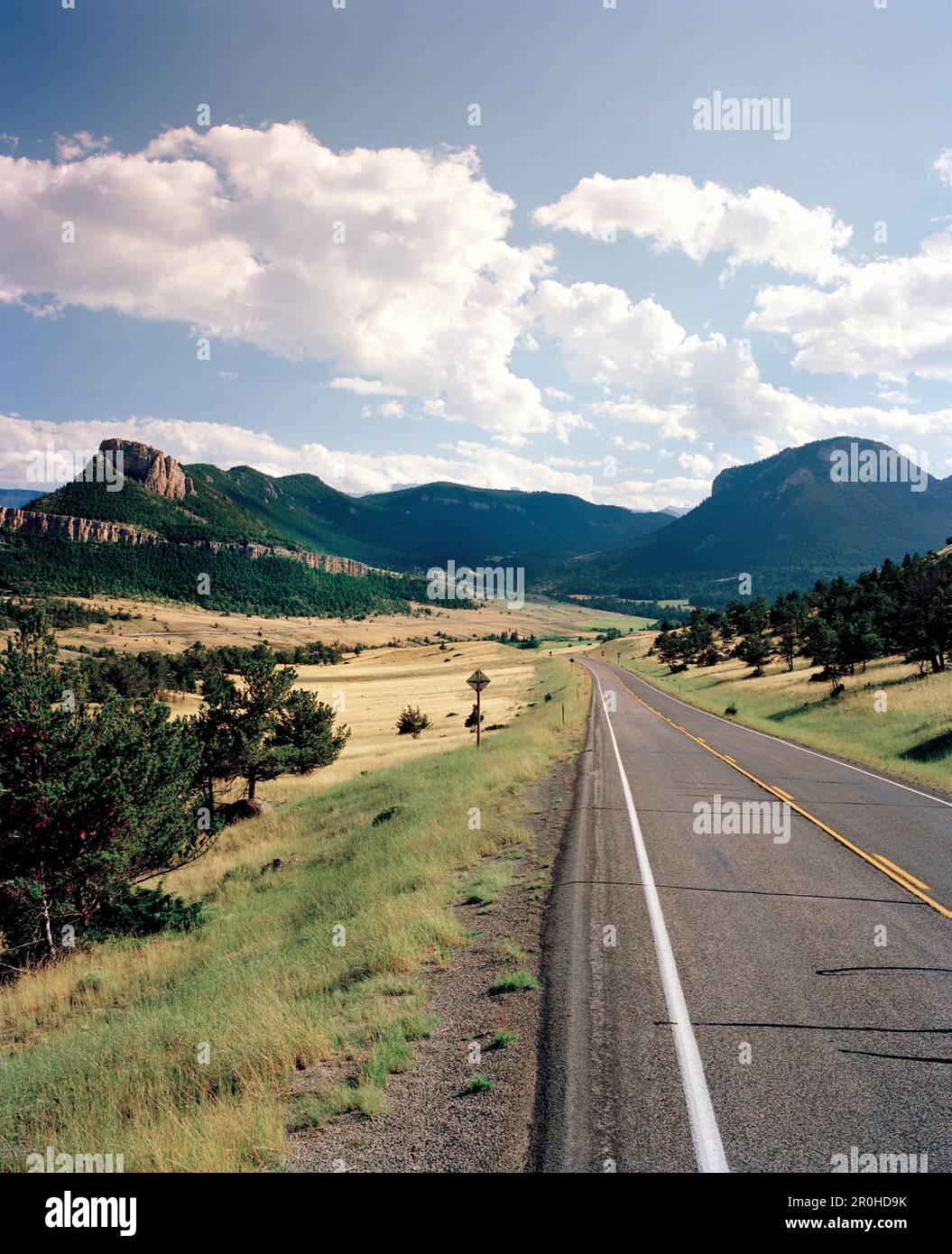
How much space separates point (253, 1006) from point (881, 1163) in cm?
634

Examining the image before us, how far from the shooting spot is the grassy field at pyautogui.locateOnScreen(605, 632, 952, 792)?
22.1 metres

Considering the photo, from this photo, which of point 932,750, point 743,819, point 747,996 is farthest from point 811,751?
→ point 747,996

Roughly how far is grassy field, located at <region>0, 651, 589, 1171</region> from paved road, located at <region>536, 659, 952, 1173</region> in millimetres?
1689

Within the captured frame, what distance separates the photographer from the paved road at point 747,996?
4.25 metres

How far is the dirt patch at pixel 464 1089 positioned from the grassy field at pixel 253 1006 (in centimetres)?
23

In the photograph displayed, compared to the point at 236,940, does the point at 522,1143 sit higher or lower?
higher

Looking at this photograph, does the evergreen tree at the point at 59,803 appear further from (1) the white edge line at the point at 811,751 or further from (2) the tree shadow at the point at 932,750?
(2) the tree shadow at the point at 932,750

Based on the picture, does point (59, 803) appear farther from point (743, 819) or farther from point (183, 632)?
point (183, 632)
